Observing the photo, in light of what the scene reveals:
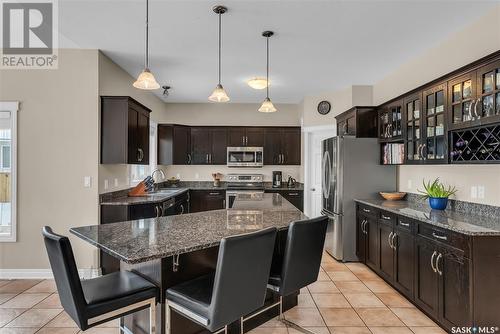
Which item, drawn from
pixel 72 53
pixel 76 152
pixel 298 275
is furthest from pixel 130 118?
pixel 298 275

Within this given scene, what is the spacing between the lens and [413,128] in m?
3.44

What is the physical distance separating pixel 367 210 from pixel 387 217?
0.52 meters

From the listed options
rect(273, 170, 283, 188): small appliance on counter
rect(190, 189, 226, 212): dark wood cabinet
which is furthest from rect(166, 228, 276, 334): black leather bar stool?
rect(273, 170, 283, 188): small appliance on counter

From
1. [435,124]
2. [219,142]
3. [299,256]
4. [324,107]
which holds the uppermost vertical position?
[324,107]

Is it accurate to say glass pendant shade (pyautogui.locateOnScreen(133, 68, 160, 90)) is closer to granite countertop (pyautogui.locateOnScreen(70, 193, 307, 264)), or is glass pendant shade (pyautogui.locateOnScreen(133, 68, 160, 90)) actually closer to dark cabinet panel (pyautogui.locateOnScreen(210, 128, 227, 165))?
granite countertop (pyautogui.locateOnScreen(70, 193, 307, 264))

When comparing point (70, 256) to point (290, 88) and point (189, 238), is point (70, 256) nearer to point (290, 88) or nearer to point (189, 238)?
point (189, 238)

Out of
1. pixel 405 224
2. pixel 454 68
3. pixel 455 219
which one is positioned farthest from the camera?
pixel 454 68

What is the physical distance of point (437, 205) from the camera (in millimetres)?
3107

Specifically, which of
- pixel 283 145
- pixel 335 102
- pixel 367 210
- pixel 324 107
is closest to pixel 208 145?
pixel 283 145

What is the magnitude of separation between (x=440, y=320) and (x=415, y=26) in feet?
9.01

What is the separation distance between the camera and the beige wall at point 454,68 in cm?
270

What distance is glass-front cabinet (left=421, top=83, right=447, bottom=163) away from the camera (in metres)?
2.93

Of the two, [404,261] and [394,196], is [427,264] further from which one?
[394,196]

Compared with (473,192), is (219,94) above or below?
above
